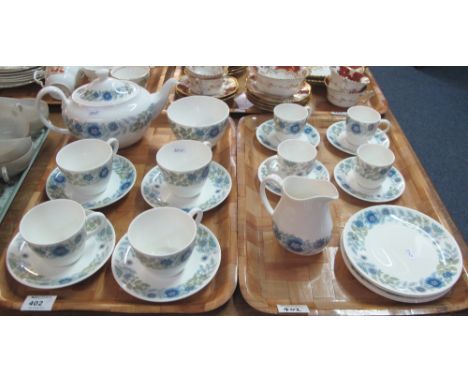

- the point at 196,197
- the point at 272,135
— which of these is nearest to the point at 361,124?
the point at 272,135

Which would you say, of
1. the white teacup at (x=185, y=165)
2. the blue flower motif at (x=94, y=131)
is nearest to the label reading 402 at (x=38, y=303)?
the white teacup at (x=185, y=165)

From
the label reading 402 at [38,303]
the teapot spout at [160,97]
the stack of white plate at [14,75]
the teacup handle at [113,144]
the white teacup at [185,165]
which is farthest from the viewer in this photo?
the stack of white plate at [14,75]

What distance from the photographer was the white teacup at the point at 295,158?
0.98 m

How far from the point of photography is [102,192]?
→ 0.94 m

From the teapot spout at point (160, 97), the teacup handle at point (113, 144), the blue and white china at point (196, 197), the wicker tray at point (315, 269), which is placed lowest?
the wicker tray at point (315, 269)

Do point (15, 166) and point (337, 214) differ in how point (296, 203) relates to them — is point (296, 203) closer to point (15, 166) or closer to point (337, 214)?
point (337, 214)

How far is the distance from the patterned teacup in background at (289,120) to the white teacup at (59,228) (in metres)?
0.60

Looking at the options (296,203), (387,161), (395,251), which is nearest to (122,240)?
(296,203)

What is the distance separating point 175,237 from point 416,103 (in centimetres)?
197

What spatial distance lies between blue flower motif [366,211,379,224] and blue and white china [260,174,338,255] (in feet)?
0.47

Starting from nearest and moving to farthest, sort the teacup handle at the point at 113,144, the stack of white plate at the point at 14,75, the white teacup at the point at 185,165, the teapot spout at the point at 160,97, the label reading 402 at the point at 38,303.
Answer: the label reading 402 at the point at 38,303
the white teacup at the point at 185,165
the teacup handle at the point at 113,144
the teapot spout at the point at 160,97
the stack of white plate at the point at 14,75

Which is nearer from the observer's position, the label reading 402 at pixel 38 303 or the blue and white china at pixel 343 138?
the label reading 402 at pixel 38 303

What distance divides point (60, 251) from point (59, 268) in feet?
0.20

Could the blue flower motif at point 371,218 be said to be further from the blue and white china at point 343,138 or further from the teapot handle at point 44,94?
the teapot handle at point 44,94
